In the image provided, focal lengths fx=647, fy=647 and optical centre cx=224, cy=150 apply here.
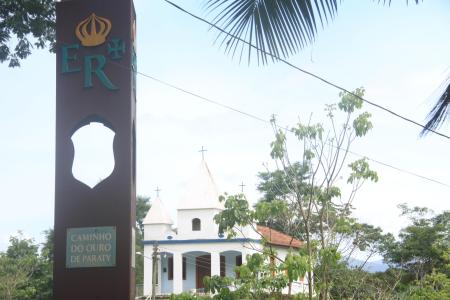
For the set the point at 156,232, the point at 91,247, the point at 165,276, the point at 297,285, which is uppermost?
the point at 156,232

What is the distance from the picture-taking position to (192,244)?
28500mm

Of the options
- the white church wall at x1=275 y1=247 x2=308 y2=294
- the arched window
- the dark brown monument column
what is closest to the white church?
the arched window

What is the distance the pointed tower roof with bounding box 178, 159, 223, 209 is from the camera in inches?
1123

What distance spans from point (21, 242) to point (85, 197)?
2258cm

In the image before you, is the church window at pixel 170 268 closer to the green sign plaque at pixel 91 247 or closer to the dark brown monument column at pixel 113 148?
the dark brown monument column at pixel 113 148

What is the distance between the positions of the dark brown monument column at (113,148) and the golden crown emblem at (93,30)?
12 mm

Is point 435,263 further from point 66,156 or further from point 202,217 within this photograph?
point 66,156

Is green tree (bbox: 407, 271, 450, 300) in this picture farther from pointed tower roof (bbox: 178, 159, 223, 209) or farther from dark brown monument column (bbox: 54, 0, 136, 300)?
pointed tower roof (bbox: 178, 159, 223, 209)

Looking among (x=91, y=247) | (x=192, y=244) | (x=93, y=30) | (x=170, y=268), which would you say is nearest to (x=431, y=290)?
(x=91, y=247)

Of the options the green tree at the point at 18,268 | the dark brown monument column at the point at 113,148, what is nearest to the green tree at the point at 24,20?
the dark brown monument column at the point at 113,148

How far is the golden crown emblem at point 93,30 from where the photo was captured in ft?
24.6

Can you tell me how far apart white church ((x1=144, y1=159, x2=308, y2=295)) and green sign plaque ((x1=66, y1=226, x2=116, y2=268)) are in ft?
68.8

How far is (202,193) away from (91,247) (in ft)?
72.0

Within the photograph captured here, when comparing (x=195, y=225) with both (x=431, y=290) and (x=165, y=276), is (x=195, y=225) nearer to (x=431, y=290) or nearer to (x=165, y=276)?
(x=165, y=276)
